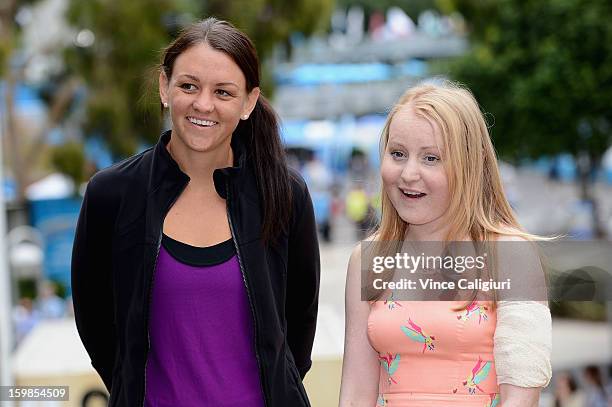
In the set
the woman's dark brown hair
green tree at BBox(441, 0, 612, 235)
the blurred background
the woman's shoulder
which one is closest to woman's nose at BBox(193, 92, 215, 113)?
the woman's dark brown hair

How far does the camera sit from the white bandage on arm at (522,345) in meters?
2.34

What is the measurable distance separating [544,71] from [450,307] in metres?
18.0

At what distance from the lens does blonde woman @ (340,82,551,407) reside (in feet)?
7.73

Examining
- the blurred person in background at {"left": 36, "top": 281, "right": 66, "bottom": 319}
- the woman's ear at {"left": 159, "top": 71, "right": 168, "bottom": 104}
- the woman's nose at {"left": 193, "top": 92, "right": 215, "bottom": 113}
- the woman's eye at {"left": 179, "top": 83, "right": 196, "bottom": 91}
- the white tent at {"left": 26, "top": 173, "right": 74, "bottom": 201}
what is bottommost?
the woman's nose at {"left": 193, "top": 92, "right": 215, "bottom": 113}

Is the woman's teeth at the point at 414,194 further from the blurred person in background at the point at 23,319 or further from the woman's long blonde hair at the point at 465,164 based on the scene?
the blurred person in background at the point at 23,319

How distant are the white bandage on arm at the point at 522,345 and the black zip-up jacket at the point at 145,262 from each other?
59 cm

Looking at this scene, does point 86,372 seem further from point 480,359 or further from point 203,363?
point 480,359

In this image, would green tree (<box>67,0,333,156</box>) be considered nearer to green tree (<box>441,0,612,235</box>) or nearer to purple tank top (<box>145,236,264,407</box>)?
green tree (<box>441,0,612,235</box>)

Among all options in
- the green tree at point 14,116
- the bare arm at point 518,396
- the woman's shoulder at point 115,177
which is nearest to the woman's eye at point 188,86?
the woman's shoulder at point 115,177

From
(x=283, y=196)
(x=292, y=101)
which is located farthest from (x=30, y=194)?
(x=292, y=101)

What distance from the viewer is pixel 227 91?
2590 mm

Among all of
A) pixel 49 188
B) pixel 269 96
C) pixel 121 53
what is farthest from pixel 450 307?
pixel 49 188

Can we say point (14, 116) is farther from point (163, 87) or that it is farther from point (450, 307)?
point (450, 307)

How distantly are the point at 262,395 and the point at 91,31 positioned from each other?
13.5 m
